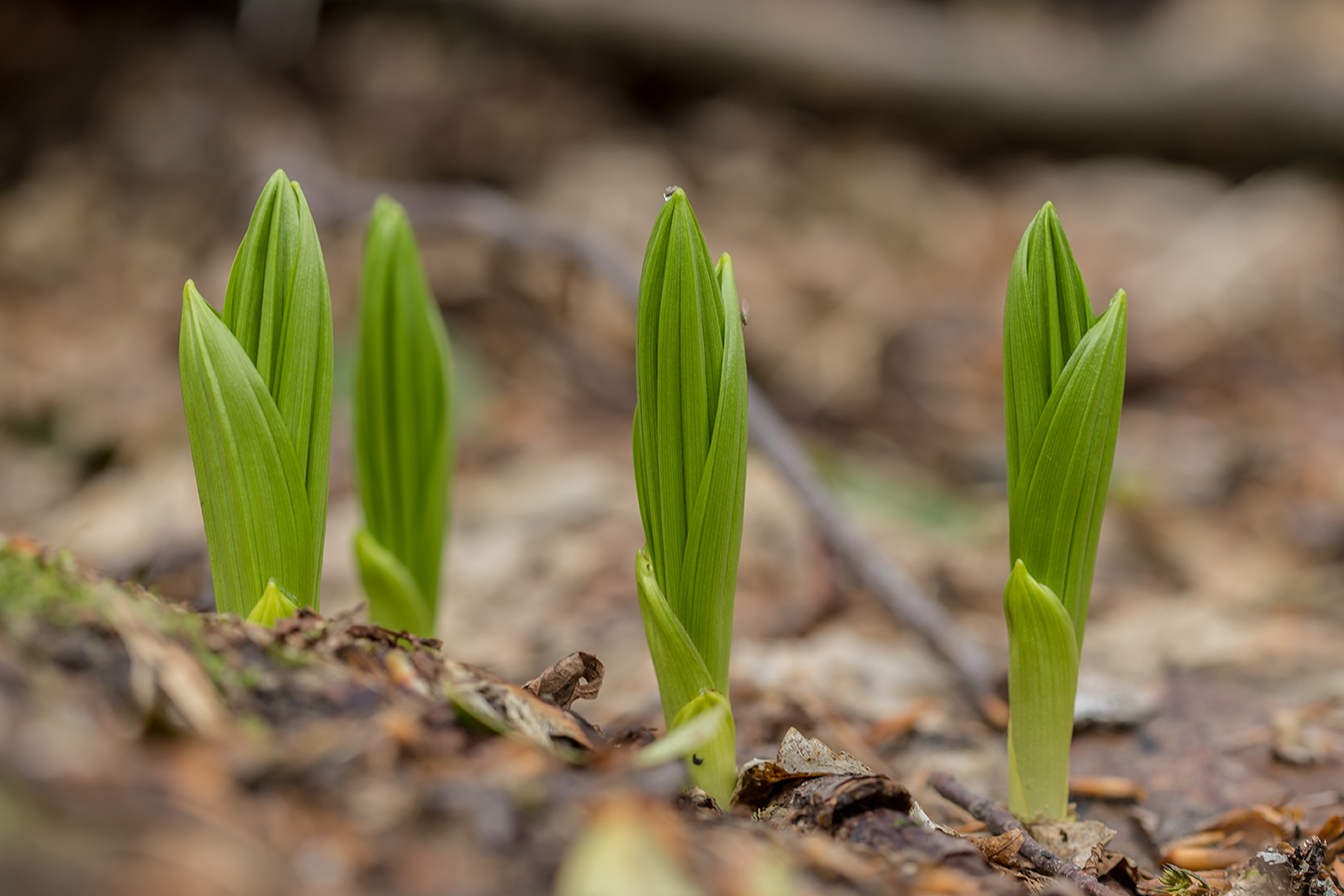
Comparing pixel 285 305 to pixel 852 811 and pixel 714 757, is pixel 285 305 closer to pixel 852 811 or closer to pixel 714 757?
pixel 714 757

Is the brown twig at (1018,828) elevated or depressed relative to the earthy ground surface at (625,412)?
depressed

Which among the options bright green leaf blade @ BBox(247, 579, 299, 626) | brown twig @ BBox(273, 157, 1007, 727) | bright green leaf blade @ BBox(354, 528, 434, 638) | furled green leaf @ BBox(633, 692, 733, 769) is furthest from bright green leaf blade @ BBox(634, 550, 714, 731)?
brown twig @ BBox(273, 157, 1007, 727)

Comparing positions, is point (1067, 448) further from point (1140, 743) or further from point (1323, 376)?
point (1323, 376)

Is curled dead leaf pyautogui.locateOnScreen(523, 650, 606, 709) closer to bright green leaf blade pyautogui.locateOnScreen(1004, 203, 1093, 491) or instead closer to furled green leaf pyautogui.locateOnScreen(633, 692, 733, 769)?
furled green leaf pyautogui.locateOnScreen(633, 692, 733, 769)

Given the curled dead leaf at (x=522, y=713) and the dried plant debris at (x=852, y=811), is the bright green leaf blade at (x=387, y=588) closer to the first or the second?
the curled dead leaf at (x=522, y=713)

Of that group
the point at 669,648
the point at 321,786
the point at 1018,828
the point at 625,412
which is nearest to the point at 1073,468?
the point at 1018,828

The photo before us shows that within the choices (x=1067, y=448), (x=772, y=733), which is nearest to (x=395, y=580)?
(x=772, y=733)

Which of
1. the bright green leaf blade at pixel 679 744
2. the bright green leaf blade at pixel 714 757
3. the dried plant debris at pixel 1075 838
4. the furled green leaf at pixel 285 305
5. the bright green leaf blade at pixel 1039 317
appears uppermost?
the bright green leaf blade at pixel 1039 317

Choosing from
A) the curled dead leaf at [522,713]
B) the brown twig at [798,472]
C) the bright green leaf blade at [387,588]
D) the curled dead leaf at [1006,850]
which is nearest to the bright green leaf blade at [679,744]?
the curled dead leaf at [522,713]
